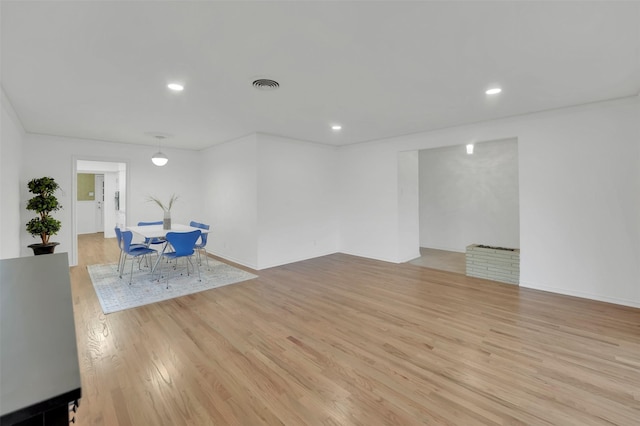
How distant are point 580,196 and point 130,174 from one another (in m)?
7.88

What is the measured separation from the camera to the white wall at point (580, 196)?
3.44m

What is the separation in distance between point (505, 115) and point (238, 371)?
184 inches

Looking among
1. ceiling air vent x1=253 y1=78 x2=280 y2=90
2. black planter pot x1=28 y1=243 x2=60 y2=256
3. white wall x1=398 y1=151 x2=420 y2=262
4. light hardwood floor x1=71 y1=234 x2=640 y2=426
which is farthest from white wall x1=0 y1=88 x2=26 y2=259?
white wall x1=398 y1=151 x2=420 y2=262

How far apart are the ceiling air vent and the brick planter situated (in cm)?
403

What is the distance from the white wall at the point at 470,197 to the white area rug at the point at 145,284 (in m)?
4.80

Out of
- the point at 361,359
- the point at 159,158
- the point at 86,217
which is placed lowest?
the point at 361,359

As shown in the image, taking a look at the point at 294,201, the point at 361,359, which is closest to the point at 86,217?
the point at 294,201

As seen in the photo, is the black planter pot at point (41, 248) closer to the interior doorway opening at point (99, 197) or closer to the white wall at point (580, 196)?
the interior doorway opening at point (99, 197)

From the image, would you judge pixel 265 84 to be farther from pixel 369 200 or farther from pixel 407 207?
pixel 407 207

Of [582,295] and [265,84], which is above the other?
[265,84]

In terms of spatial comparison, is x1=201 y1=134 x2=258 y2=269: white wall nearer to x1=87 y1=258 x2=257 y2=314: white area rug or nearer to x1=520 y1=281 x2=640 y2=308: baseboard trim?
x1=87 y1=258 x2=257 y2=314: white area rug

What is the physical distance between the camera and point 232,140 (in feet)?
19.2

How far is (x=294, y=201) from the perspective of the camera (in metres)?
5.87

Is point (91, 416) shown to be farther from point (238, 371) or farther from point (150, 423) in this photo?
point (238, 371)
